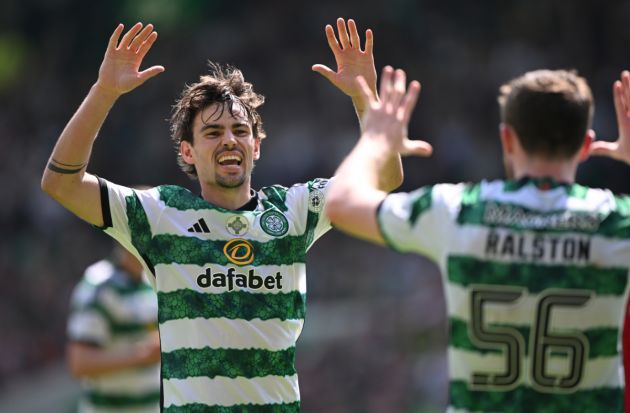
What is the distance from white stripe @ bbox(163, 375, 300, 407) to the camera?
17.9 ft

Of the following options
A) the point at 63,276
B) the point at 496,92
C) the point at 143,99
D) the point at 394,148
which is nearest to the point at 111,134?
the point at 143,99

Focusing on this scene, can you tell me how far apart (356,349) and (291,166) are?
4.15 meters

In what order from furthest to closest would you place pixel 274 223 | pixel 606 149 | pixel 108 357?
pixel 108 357 < pixel 274 223 < pixel 606 149

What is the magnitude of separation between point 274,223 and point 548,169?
1.90m

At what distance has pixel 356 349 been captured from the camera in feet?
49.9

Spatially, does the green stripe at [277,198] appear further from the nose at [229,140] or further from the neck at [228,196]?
the nose at [229,140]

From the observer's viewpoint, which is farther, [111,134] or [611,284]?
[111,134]

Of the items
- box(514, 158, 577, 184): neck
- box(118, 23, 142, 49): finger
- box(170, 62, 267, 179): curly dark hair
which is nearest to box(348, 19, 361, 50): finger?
box(170, 62, 267, 179): curly dark hair

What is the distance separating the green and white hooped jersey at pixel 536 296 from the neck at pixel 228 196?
6.12 feet

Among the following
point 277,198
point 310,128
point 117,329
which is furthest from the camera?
point 310,128

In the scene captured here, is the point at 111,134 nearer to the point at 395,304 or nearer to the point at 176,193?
the point at 395,304

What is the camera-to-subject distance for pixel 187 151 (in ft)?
19.5

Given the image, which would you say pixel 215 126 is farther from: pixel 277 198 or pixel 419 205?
pixel 419 205

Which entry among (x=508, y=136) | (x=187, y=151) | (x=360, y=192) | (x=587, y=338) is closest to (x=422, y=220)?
(x=360, y=192)
